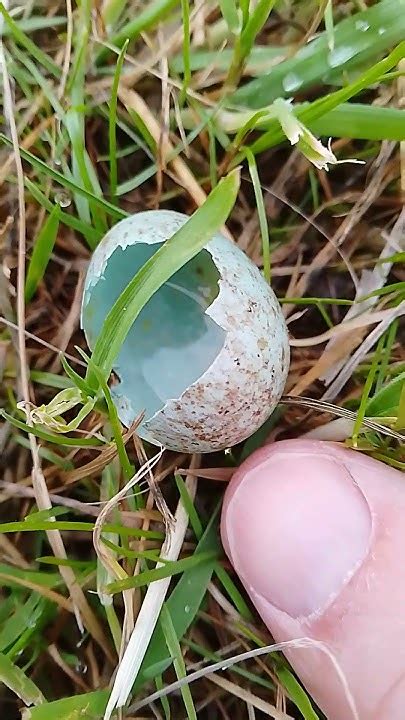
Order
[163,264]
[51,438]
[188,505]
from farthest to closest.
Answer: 1. [188,505]
2. [51,438]
3. [163,264]

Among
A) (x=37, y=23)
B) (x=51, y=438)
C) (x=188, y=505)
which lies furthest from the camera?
(x=37, y=23)

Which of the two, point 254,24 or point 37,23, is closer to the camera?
point 254,24

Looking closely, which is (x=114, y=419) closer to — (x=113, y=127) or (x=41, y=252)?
(x=41, y=252)

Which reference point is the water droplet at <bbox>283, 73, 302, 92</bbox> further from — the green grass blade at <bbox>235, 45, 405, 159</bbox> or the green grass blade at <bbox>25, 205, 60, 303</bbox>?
the green grass blade at <bbox>25, 205, 60, 303</bbox>

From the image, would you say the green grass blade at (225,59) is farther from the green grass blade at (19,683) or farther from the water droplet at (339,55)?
the green grass blade at (19,683)

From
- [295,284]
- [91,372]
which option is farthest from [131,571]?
[295,284]

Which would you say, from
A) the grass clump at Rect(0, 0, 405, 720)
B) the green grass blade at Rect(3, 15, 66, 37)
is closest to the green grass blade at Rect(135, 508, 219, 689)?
the grass clump at Rect(0, 0, 405, 720)

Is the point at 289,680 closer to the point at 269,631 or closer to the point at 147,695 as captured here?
the point at 269,631

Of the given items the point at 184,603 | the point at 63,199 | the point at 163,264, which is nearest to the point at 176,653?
the point at 184,603
